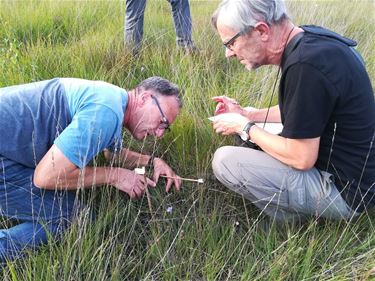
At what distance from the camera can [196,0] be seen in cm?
701

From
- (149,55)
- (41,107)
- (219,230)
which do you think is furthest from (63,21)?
(219,230)

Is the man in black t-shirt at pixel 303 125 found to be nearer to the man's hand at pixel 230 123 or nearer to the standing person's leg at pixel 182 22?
the man's hand at pixel 230 123

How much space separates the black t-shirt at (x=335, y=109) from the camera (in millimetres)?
1844

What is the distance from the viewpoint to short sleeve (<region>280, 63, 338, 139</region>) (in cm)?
184

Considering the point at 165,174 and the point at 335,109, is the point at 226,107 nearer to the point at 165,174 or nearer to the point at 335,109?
the point at 165,174

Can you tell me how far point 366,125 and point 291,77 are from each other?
49 centimetres

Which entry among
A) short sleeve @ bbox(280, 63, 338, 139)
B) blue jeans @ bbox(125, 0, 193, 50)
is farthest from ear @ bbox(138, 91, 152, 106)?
blue jeans @ bbox(125, 0, 193, 50)

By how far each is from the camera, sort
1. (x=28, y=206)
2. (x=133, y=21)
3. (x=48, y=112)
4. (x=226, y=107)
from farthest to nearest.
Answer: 1. (x=133, y=21)
2. (x=226, y=107)
3. (x=28, y=206)
4. (x=48, y=112)

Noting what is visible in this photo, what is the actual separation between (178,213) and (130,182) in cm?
36

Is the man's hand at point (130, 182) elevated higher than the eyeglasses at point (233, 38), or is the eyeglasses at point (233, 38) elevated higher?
the eyeglasses at point (233, 38)

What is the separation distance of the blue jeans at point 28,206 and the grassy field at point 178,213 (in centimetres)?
10

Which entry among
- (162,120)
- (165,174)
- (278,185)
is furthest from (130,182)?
(278,185)

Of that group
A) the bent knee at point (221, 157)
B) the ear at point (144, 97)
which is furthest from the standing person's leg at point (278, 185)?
the ear at point (144, 97)

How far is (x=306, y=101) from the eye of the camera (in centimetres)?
186
